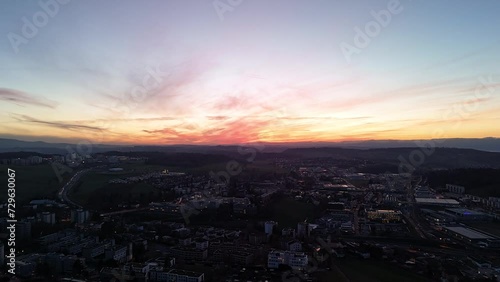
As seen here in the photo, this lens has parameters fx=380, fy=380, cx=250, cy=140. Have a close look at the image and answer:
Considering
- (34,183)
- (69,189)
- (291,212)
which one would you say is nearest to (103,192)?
(69,189)

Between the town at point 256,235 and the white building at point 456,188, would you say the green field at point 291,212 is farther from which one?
the white building at point 456,188

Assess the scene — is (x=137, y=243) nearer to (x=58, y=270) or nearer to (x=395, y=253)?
(x=58, y=270)

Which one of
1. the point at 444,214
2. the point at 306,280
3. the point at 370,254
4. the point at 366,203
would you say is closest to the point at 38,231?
the point at 306,280

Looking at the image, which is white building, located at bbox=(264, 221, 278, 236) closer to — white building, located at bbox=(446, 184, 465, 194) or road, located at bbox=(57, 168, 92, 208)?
road, located at bbox=(57, 168, 92, 208)

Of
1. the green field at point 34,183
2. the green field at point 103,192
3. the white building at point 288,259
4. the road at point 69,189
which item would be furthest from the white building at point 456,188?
the green field at point 34,183

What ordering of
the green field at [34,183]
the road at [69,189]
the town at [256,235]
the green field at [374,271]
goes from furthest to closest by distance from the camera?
the green field at [34,183] → the road at [69,189] → the town at [256,235] → the green field at [374,271]

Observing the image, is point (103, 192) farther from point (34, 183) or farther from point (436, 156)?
point (436, 156)
